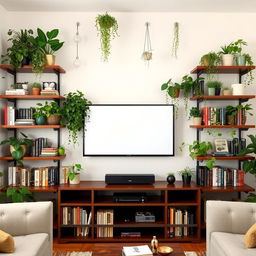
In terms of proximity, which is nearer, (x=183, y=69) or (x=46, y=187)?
(x=46, y=187)

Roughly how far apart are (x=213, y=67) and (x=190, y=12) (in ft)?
2.78

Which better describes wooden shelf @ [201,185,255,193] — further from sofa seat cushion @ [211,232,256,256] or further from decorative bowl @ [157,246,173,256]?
decorative bowl @ [157,246,173,256]

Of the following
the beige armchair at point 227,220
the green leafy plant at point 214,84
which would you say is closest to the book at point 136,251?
the beige armchair at point 227,220

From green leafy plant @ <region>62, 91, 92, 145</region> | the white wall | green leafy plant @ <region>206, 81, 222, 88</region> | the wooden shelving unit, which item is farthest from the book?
green leafy plant @ <region>206, 81, 222, 88</region>

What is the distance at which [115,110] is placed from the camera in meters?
4.01

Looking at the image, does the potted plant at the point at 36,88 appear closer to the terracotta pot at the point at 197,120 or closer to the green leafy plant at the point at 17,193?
the green leafy plant at the point at 17,193

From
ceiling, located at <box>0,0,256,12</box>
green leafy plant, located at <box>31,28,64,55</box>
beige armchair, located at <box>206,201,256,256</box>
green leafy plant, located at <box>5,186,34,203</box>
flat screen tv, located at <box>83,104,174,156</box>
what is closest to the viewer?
beige armchair, located at <box>206,201,256,256</box>

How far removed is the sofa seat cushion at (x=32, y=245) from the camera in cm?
233

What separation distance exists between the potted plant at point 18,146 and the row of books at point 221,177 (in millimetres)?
2164

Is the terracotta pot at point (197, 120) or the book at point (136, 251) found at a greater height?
the terracotta pot at point (197, 120)

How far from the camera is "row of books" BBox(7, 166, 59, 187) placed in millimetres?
3841

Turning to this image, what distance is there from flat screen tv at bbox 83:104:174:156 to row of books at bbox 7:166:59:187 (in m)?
0.50

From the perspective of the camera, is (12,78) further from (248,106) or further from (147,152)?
(248,106)

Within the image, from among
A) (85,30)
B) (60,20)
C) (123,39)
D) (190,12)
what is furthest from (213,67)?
(60,20)
